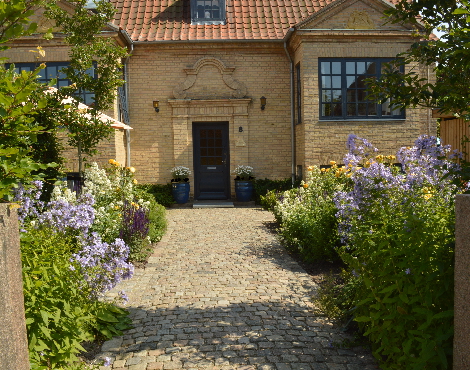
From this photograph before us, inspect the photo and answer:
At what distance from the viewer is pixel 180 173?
14.9 meters

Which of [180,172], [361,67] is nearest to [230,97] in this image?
[180,172]

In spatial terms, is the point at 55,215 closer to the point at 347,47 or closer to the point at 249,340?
the point at 249,340

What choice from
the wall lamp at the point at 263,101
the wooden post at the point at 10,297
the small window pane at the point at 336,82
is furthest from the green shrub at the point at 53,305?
the wall lamp at the point at 263,101

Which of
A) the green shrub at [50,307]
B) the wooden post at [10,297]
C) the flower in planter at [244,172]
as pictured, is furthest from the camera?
the flower in planter at [244,172]

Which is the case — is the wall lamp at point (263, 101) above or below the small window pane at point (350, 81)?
below

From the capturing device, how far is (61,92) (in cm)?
809

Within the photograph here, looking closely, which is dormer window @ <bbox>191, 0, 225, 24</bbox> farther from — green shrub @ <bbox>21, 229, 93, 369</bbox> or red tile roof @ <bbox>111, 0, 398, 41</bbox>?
green shrub @ <bbox>21, 229, 93, 369</bbox>

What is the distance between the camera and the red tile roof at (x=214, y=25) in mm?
15195

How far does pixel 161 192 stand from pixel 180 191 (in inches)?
25.1

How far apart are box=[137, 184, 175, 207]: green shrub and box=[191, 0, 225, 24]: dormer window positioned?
5.65 metres

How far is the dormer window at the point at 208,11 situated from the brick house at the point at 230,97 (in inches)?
1.3

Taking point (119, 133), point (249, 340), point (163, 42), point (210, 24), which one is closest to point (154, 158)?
point (119, 133)

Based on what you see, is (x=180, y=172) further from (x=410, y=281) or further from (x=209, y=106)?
(x=410, y=281)

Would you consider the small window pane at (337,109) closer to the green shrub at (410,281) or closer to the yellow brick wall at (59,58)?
the yellow brick wall at (59,58)
